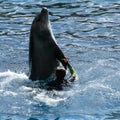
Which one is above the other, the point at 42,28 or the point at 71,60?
the point at 42,28

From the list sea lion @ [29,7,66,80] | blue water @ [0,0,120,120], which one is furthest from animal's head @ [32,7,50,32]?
blue water @ [0,0,120,120]

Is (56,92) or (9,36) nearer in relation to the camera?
(56,92)

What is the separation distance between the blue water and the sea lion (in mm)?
261

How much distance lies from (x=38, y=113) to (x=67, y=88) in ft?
3.11

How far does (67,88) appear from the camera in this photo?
9047 millimetres

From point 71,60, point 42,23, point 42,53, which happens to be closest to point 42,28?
point 42,23

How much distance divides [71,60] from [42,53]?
168 centimetres

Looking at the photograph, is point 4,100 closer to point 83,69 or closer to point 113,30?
point 83,69

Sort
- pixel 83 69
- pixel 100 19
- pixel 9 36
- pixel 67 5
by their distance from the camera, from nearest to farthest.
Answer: pixel 83 69 < pixel 9 36 < pixel 100 19 < pixel 67 5

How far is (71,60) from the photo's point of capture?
10.9 meters

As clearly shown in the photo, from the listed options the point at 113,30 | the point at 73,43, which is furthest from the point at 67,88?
the point at 113,30

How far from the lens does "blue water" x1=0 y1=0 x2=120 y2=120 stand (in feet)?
27.5

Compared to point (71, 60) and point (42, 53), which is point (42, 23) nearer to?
point (42, 53)

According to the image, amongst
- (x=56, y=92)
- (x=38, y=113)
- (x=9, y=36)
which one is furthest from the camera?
(x=9, y=36)
